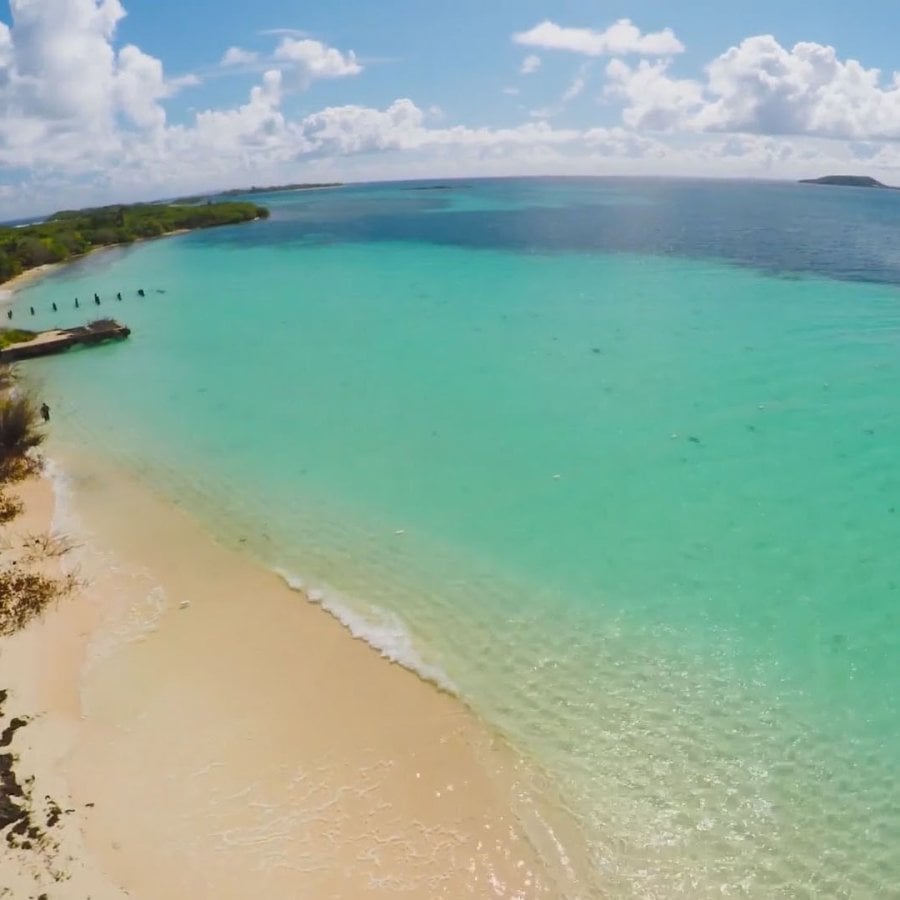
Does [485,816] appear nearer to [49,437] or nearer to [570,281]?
[49,437]

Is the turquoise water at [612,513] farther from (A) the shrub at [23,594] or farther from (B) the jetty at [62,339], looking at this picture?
(A) the shrub at [23,594]

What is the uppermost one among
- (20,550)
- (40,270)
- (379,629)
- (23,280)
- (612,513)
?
(40,270)

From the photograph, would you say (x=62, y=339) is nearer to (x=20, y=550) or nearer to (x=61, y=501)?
(x=61, y=501)

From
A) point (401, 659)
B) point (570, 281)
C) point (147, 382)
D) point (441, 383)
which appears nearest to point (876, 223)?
point (570, 281)

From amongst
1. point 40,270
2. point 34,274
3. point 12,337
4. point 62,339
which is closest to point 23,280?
point 34,274

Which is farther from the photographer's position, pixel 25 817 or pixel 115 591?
pixel 115 591

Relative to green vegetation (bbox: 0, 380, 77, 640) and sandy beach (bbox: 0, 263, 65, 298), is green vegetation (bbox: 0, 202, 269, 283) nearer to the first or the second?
sandy beach (bbox: 0, 263, 65, 298)
